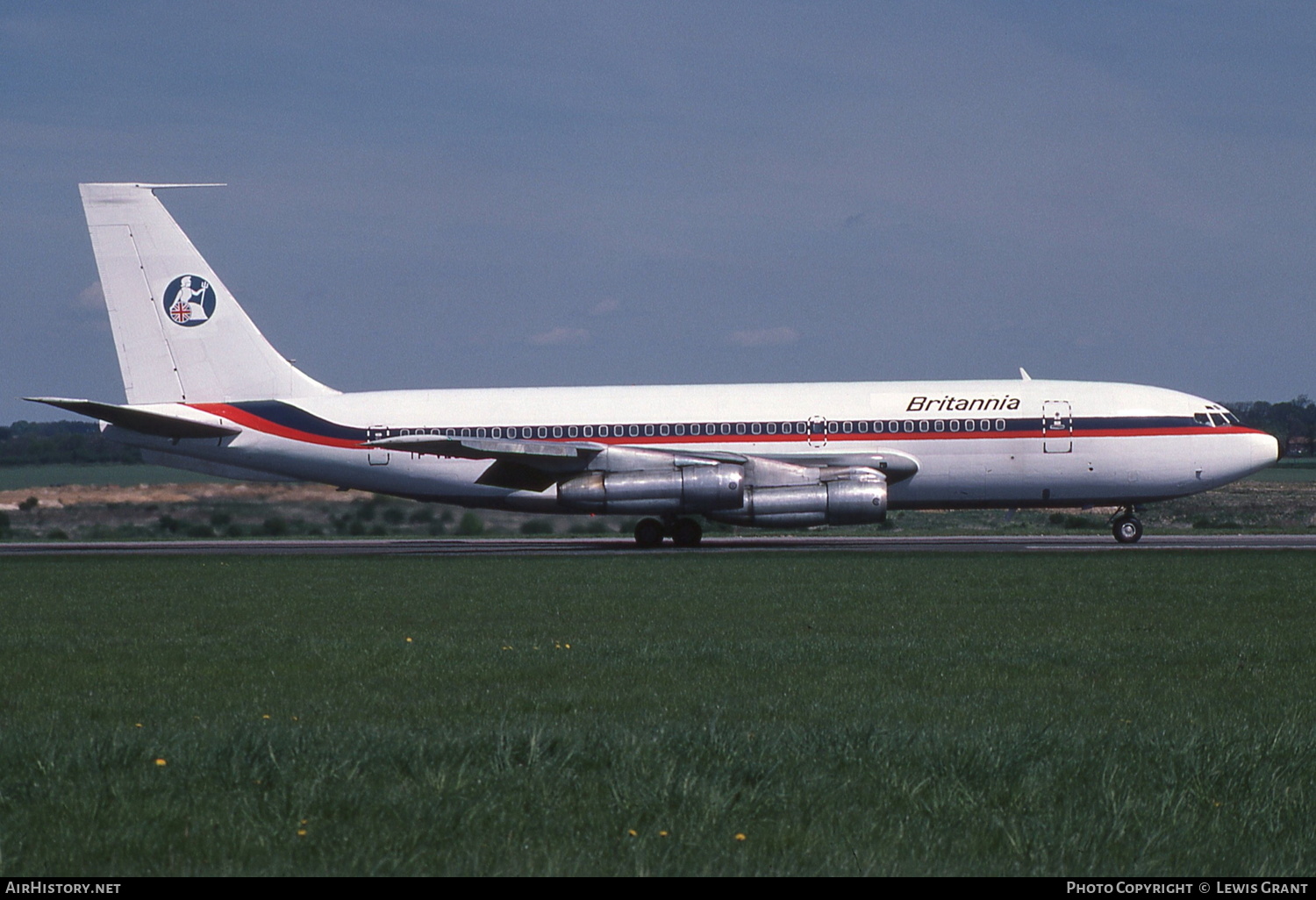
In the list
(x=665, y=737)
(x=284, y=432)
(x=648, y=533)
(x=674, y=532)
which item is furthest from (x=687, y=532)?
(x=665, y=737)

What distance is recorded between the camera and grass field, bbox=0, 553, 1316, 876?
625 cm

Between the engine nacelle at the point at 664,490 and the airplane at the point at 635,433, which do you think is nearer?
the engine nacelle at the point at 664,490

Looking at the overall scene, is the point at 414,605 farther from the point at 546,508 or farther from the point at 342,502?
the point at 342,502

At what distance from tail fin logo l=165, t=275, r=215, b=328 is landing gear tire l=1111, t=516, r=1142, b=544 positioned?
24.3 m

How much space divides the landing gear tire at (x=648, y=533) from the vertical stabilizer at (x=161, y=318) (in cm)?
982

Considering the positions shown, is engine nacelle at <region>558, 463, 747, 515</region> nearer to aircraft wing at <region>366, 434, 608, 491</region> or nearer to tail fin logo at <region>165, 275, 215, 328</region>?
aircraft wing at <region>366, 434, 608, 491</region>

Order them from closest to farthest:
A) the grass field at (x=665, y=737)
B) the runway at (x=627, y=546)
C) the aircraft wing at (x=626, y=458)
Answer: the grass field at (x=665, y=737) < the runway at (x=627, y=546) < the aircraft wing at (x=626, y=458)

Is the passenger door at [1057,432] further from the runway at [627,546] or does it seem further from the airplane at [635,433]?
the runway at [627,546]

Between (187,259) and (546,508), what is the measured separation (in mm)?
11631

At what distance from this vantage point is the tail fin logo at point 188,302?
3516 cm

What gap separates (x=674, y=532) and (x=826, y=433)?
477 centimetres

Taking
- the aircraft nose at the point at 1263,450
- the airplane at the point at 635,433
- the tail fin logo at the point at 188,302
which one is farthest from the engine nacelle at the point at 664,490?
the aircraft nose at the point at 1263,450

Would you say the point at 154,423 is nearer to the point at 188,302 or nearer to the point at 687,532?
the point at 188,302
